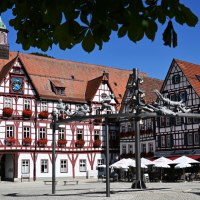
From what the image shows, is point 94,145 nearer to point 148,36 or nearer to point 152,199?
point 152,199

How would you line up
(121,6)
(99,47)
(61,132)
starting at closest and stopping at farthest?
(121,6) < (99,47) < (61,132)

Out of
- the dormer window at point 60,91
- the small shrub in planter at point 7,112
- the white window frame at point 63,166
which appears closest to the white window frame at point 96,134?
the white window frame at point 63,166

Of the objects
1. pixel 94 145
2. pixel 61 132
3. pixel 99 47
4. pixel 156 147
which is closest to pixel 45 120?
pixel 61 132

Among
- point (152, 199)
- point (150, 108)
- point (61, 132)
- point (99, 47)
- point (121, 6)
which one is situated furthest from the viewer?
point (61, 132)

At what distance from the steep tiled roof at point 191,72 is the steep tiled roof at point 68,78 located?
7.36 m

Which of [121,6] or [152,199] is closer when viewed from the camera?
[121,6]

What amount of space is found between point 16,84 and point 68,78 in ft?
30.6

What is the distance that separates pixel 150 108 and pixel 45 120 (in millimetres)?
26520

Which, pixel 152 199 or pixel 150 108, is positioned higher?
pixel 150 108

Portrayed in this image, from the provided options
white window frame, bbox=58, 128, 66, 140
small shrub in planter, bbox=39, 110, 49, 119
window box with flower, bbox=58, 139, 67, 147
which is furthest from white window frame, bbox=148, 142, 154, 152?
small shrub in planter, bbox=39, 110, 49, 119

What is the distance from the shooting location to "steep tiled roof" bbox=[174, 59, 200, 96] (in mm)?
43650

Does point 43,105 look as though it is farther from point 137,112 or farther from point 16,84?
point 137,112

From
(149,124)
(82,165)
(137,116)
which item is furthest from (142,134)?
(137,116)

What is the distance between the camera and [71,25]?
4.26m
